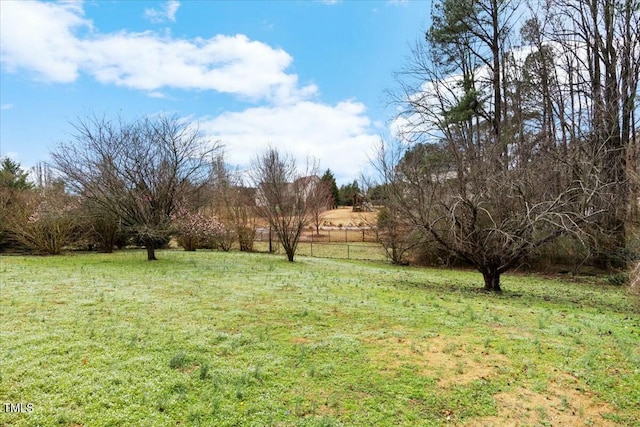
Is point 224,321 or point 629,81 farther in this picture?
point 629,81

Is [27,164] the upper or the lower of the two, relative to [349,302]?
upper

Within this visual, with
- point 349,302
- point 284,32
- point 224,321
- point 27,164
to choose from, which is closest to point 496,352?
point 349,302

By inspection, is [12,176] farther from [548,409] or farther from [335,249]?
[548,409]

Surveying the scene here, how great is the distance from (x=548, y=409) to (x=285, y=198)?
13.0 metres

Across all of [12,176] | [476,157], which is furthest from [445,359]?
[12,176]

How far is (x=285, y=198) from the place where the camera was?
50.5 feet

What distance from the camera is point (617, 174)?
1262cm

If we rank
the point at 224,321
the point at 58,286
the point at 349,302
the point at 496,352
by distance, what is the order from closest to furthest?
the point at 496,352 < the point at 224,321 < the point at 349,302 < the point at 58,286

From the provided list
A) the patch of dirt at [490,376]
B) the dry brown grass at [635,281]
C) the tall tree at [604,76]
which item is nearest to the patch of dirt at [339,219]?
the tall tree at [604,76]

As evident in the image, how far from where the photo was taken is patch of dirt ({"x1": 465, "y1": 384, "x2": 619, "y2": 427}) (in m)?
2.92

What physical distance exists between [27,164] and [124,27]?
1975 cm

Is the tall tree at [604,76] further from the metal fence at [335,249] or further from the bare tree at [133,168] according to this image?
the bare tree at [133,168]

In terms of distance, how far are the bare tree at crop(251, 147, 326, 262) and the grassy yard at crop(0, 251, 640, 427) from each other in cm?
813

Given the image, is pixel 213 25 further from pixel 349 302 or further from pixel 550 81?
pixel 550 81
